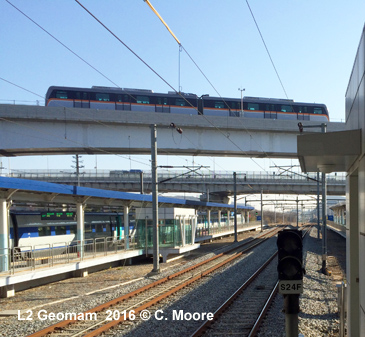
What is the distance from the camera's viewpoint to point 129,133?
2722cm

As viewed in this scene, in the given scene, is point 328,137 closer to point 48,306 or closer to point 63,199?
point 48,306

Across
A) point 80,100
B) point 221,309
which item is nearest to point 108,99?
point 80,100

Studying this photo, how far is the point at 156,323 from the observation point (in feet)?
36.0

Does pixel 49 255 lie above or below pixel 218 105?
below

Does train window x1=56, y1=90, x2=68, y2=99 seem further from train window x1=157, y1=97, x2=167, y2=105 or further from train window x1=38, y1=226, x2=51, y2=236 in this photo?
train window x1=38, y1=226, x2=51, y2=236

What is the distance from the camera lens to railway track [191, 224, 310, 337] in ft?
33.7

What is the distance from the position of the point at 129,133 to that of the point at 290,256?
22.9m

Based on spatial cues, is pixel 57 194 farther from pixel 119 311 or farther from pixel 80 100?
pixel 80 100

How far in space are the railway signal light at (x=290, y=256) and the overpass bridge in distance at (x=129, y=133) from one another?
2048 cm

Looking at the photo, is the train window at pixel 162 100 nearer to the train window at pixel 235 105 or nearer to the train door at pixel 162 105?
the train door at pixel 162 105

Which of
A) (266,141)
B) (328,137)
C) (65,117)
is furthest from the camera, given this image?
(266,141)

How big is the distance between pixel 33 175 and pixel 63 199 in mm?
39475

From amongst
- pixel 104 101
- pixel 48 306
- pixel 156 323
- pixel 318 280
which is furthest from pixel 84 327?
pixel 104 101

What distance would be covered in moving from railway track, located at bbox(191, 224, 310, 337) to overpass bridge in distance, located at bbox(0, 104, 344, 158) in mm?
11039
